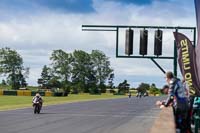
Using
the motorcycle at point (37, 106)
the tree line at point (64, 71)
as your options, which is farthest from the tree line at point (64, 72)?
the motorcycle at point (37, 106)

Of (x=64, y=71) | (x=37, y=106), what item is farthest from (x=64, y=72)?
(x=37, y=106)

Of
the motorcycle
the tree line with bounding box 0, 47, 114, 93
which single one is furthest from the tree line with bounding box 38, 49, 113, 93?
the motorcycle

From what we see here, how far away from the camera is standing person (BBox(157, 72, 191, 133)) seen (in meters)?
11.0

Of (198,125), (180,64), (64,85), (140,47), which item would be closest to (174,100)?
(198,125)

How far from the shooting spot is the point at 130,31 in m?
25.7

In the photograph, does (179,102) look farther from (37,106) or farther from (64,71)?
(64,71)

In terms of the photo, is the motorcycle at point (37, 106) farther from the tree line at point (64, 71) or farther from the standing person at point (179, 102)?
the tree line at point (64, 71)

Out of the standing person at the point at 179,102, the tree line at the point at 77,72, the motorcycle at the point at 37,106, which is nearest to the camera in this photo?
the standing person at the point at 179,102

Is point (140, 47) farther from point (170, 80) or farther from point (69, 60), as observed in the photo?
point (69, 60)

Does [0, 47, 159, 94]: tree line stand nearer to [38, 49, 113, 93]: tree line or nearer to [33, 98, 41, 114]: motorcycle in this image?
[38, 49, 113, 93]: tree line

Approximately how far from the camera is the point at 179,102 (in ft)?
36.3

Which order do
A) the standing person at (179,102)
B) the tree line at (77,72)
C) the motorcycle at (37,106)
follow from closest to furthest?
the standing person at (179,102)
the motorcycle at (37,106)
the tree line at (77,72)

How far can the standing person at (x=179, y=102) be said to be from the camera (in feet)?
36.0

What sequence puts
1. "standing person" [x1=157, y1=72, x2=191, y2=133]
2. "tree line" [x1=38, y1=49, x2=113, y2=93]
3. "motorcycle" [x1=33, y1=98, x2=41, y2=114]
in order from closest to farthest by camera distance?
"standing person" [x1=157, y1=72, x2=191, y2=133]
"motorcycle" [x1=33, y1=98, x2=41, y2=114]
"tree line" [x1=38, y1=49, x2=113, y2=93]
